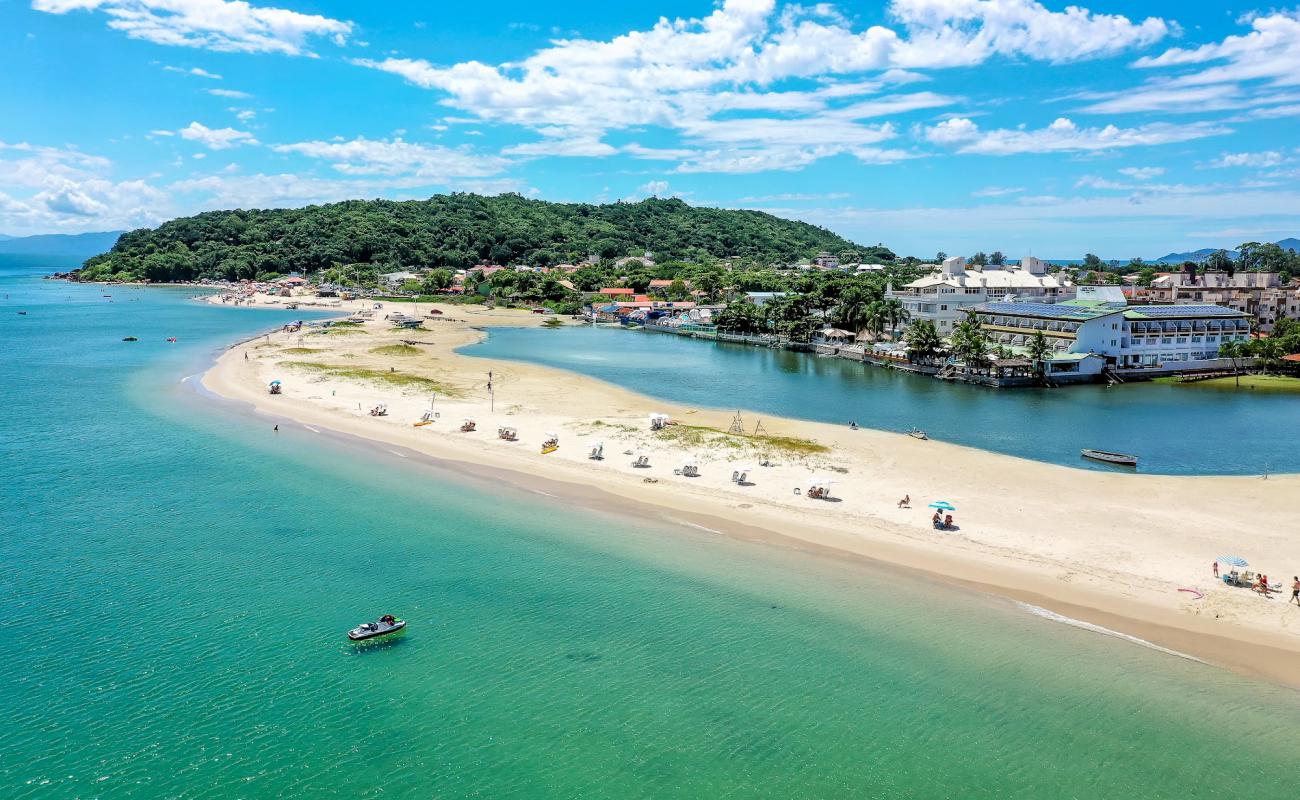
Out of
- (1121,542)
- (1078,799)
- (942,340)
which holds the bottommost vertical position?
(1078,799)

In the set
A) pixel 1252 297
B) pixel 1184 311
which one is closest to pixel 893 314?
pixel 1184 311

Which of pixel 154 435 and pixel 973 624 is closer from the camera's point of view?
pixel 973 624

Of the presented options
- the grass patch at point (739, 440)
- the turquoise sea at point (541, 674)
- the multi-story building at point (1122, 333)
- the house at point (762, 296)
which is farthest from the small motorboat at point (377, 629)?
the house at point (762, 296)

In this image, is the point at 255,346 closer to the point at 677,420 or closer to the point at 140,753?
the point at 677,420

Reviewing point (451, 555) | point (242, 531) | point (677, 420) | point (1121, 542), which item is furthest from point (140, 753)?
point (677, 420)

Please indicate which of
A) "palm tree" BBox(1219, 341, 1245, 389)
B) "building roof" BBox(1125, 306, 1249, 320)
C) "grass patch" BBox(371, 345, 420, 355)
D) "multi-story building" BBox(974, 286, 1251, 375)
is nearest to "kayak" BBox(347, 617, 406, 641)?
"grass patch" BBox(371, 345, 420, 355)

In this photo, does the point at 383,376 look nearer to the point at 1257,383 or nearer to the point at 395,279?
the point at 1257,383
